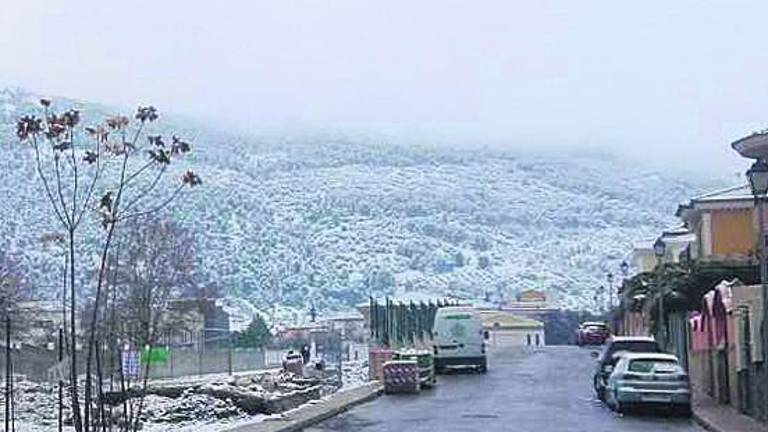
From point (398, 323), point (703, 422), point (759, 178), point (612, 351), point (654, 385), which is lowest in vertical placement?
point (703, 422)

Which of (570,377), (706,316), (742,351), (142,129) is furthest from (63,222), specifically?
(570,377)

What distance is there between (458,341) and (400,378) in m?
14.0

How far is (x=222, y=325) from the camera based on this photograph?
113938mm

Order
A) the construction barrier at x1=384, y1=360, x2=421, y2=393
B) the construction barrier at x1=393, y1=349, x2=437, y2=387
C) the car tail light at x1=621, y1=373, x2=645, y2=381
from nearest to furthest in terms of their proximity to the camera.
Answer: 1. the car tail light at x1=621, y1=373, x2=645, y2=381
2. the construction barrier at x1=384, y1=360, x2=421, y2=393
3. the construction barrier at x1=393, y1=349, x2=437, y2=387

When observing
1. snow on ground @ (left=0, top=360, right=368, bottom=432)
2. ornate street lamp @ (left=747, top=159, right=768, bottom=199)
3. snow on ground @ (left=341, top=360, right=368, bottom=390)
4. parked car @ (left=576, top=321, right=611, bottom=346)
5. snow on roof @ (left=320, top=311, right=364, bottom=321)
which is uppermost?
snow on roof @ (left=320, top=311, right=364, bottom=321)

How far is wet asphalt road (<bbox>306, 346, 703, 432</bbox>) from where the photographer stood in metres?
31.6

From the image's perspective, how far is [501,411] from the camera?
1437 inches

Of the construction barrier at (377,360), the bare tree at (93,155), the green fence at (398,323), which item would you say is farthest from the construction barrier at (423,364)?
the bare tree at (93,155)

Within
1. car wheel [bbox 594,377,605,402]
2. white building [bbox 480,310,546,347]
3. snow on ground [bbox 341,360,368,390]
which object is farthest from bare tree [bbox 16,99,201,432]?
white building [bbox 480,310,546,347]

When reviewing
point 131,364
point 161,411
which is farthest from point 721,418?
point 161,411

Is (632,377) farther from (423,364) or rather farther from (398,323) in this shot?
(398,323)

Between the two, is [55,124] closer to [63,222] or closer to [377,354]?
[63,222]

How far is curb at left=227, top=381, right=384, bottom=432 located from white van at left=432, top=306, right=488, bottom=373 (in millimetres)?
12115

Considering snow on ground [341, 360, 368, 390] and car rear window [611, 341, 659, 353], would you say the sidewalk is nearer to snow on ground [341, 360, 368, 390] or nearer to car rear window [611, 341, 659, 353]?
car rear window [611, 341, 659, 353]
